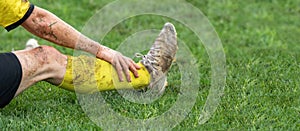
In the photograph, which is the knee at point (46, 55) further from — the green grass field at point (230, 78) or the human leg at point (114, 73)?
the green grass field at point (230, 78)

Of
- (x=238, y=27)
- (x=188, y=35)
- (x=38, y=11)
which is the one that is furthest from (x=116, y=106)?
(x=238, y=27)

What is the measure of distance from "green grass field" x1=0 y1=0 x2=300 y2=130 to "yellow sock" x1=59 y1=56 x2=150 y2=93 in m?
0.11

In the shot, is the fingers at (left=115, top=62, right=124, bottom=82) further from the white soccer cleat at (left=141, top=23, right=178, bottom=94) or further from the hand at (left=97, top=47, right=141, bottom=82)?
the white soccer cleat at (left=141, top=23, right=178, bottom=94)

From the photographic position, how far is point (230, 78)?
3561 mm

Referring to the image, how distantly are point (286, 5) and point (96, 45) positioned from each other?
355cm

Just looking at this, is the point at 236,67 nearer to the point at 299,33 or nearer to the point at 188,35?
the point at 188,35

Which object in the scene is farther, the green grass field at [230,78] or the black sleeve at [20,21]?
the green grass field at [230,78]

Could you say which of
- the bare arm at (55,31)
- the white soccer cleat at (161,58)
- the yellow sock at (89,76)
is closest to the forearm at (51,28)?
the bare arm at (55,31)

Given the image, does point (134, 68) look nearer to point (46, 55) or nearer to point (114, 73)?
point (114, 73)

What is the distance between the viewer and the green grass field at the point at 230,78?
9.34 ft

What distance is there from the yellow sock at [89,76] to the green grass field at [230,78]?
0.35ft

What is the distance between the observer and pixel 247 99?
10.3 ft

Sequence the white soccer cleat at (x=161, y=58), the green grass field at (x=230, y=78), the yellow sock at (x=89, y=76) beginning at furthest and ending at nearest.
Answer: the white soccer cleat at (x=161, y=58) → the yellow sock at (x=89, y=76) → the green grass field at (x=230, y=78)

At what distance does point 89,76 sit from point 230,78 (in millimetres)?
972
